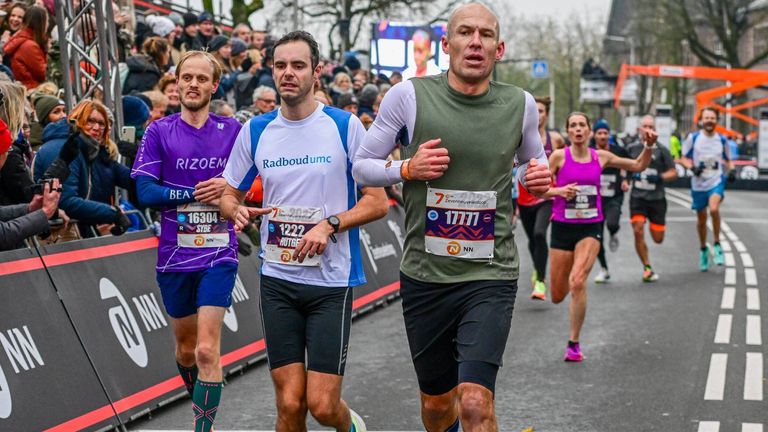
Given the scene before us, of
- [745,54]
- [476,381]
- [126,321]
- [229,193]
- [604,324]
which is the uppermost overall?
[229,193]

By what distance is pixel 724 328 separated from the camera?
10633 mm

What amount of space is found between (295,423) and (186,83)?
2119 millimetres

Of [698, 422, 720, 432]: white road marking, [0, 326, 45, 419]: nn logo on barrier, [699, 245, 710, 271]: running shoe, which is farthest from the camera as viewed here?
[699, 245, 710, 271]: running shoe

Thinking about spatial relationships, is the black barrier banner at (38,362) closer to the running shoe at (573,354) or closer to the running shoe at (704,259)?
the running shoe at (573,354)

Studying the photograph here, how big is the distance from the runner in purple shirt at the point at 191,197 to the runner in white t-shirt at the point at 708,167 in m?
11.3

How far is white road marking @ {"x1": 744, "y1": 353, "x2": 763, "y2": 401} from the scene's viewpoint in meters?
7.86

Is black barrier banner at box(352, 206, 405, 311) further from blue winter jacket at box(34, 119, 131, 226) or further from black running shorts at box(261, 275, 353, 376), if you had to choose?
black running shorts at box(261, 275, 353, 376)

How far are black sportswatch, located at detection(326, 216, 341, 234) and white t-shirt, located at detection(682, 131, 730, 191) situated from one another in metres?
12.5

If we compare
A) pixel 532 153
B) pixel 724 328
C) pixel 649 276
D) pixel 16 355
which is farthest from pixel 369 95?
pixel 532 153

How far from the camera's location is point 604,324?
11.0m

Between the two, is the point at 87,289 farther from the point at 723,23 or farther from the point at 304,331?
the point at 723,23

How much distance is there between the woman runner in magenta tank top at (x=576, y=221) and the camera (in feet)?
30.5

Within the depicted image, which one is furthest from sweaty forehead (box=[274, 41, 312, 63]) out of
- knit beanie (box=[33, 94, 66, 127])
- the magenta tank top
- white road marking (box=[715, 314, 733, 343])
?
white road marking (box=[715, 314, 733, 343])

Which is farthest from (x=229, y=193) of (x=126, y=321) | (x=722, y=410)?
(x=722, y=410)
